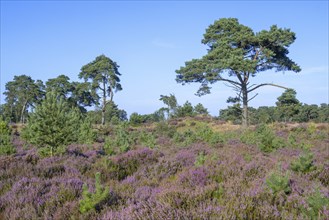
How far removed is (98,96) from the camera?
5075 centimetres

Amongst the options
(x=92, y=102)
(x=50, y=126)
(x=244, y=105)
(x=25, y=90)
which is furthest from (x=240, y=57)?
(x=25, y=90)

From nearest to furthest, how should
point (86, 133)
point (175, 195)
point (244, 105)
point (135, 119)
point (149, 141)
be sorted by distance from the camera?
point (175, 195)
point (149, 141)
point (86, 133)
point (244, 105)
point (135, 119)

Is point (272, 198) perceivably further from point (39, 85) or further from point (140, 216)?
point (39, 85)

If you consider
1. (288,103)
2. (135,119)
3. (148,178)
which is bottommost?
(148,178)

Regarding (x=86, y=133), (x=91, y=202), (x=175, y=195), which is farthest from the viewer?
(x=86, y=133)

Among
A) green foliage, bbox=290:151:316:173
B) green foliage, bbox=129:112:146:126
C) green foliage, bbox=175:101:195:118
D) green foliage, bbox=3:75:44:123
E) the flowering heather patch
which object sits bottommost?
the flowering heather patch

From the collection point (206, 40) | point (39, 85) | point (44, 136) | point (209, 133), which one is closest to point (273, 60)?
point (206, 40)

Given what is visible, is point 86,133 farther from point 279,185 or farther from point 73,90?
point 73,90

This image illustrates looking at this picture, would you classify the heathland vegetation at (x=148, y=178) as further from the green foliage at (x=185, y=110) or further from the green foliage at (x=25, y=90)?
the green foliage at (x=25, y=90)

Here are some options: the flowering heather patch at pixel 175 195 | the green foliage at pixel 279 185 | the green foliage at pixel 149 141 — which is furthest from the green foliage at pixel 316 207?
the green foliage at pixel 149 141

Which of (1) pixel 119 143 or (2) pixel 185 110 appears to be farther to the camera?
(2) pixel 185 110

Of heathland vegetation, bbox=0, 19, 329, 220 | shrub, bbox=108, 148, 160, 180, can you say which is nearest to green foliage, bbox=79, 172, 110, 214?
heathland vegetation, bbox=0, 19, 329, 220

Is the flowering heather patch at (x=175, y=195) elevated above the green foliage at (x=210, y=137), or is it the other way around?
the green foliage at (x=210, y=137)

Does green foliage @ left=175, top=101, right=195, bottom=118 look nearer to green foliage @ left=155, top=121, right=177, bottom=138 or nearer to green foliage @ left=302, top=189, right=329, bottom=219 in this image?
green foliage @ left=155, top=121, right=177, bottom=138
